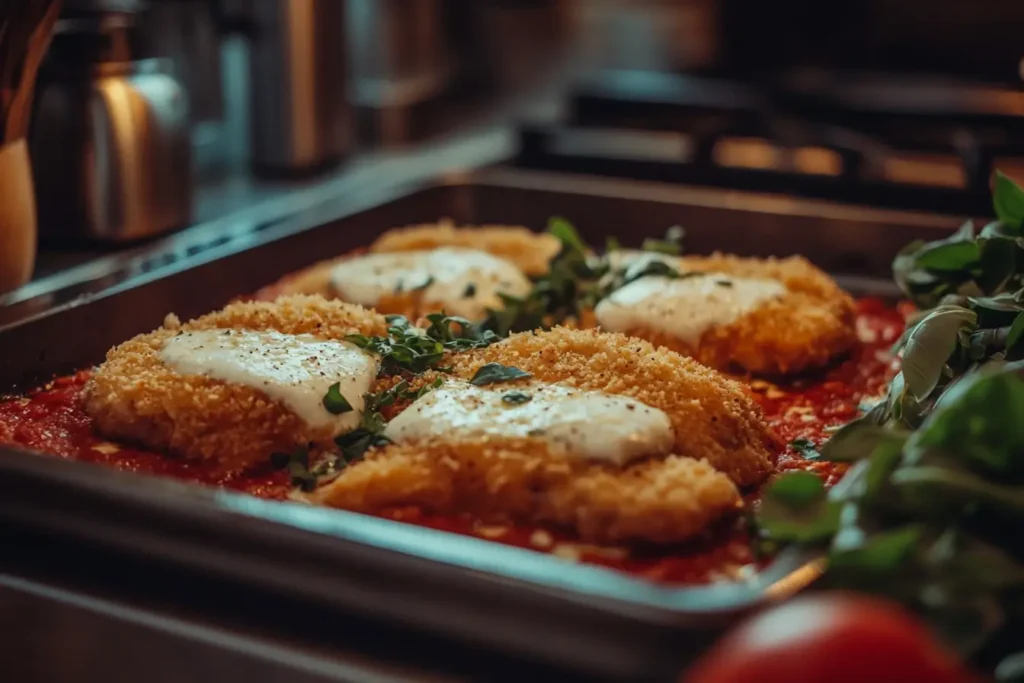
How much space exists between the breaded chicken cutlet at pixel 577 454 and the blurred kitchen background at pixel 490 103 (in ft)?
2.67

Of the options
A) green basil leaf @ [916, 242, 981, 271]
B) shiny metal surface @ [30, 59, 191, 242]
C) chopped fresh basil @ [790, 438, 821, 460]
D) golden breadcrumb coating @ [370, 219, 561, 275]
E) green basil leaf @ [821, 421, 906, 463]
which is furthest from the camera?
golden breadcrumb coating @ [370, 219, 561, 275]

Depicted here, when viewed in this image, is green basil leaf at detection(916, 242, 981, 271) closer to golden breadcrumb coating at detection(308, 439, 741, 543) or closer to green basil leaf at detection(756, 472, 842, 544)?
golden breadcrumb coating at detection(308, 439, 741, 543)

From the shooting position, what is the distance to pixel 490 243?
2.52 m

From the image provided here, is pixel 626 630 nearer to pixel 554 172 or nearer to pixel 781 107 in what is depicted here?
pixel 554 172

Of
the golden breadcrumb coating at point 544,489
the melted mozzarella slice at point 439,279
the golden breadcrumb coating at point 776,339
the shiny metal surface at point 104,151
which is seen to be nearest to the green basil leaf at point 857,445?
the golden breadcrumb coating at point 544,489

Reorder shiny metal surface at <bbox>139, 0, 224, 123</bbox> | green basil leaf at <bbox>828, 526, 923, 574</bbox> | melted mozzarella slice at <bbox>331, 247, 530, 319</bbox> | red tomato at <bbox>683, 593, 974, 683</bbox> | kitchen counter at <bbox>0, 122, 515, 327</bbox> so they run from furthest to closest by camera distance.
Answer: shiny metal surface at <bbox>139, 0, 224, 123</bbox> < melted mozzarella slice at <bbox>331, 247, 530, 319</bbox> < kitchen counter at <bbox>0, 122, 515, 327</bbox> < green basil leaf at <bbox>828, 526, 923, 574</bbox> < red tomato at <bbox>683, 593, 974, 683</bbox>

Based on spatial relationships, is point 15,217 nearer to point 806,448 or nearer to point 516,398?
point 516,398

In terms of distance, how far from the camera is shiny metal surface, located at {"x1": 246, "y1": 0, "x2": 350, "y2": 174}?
306 cm

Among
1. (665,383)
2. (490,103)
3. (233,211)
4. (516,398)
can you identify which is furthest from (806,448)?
(490,103)

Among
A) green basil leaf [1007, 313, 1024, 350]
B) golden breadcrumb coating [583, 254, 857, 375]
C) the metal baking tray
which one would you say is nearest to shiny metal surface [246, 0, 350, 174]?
golden breadcrumb coating [583, 254, 857, 375]

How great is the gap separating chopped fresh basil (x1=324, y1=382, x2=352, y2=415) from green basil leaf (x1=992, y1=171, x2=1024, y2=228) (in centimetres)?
97

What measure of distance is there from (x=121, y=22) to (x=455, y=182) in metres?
0.83

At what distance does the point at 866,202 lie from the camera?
8.80ft

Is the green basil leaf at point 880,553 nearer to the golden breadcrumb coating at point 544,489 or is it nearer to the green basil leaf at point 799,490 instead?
the green basil leaf at point 799,490
